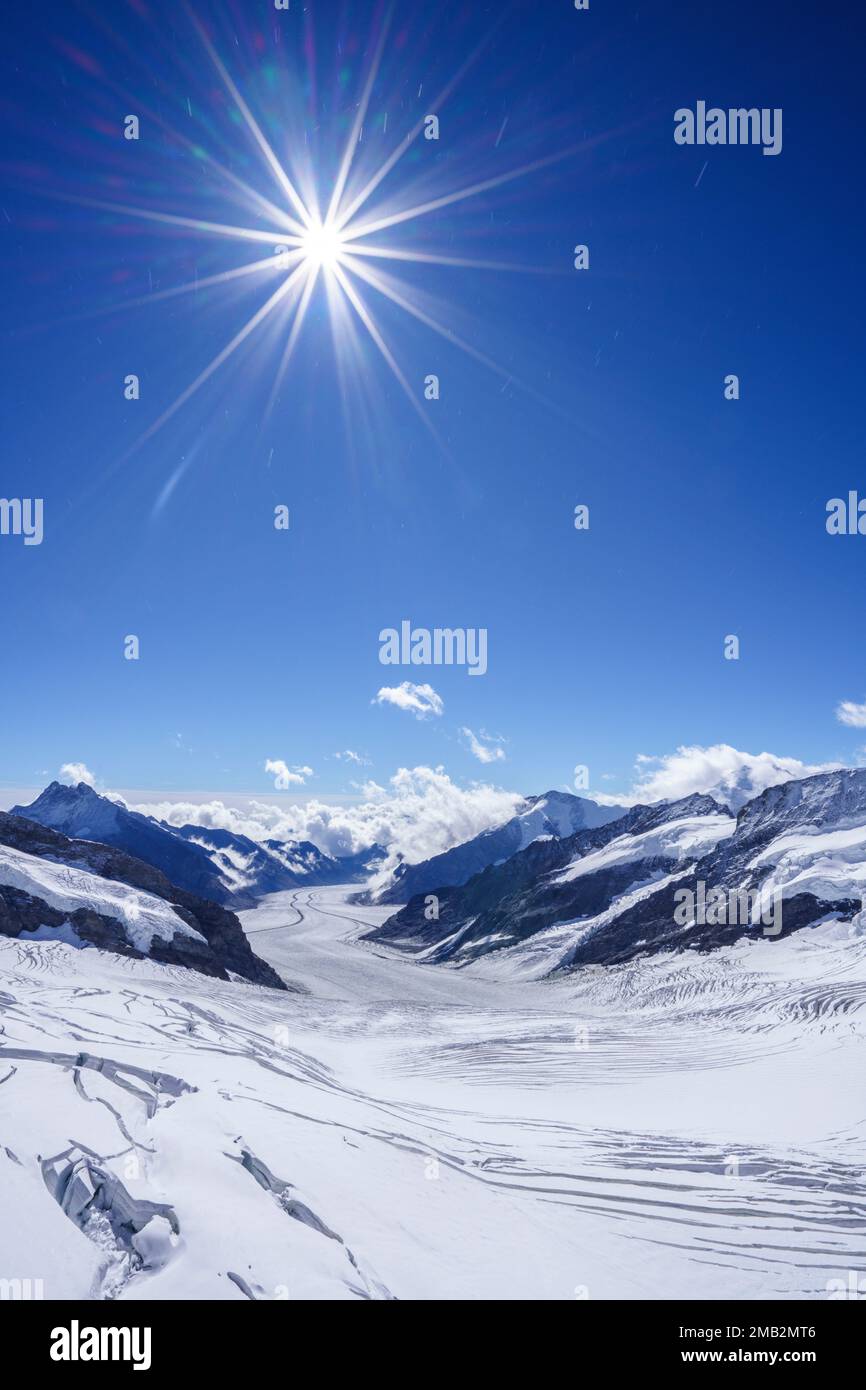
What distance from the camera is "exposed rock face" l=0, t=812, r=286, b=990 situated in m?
48.5

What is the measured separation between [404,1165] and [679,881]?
103 metres

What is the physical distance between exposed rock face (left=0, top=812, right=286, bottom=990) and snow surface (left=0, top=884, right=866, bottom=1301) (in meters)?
23.1

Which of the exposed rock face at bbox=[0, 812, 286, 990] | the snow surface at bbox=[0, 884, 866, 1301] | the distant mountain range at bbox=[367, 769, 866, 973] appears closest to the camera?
the snow surface at bbox=[0, 884, 866, 1301]

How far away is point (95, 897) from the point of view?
175 feet

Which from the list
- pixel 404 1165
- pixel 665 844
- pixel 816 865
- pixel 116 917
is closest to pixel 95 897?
pixel 116 917

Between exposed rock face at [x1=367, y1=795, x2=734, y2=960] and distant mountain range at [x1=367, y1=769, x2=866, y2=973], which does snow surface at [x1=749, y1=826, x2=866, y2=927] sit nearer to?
distant mountain range at [x1=367, y1=769, x2=866, y2=973]

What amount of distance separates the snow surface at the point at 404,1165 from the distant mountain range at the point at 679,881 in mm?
52479

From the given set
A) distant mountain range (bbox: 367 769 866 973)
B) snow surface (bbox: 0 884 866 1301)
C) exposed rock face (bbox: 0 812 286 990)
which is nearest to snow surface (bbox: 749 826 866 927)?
distant mountain range (bbox: 367 769 866 973)

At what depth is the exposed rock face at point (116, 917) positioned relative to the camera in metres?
48.5

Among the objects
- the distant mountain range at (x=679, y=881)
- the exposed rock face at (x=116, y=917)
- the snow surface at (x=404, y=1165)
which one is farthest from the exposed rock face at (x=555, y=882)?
the snow surface at (x=404, y=1165)

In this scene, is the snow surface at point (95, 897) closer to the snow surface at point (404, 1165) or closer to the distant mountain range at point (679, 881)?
the snow surface at point (404, 1165)

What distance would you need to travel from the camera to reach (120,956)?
46.1 meters
